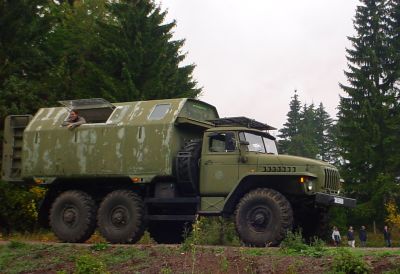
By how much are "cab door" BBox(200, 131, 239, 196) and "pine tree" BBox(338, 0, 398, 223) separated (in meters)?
25.3

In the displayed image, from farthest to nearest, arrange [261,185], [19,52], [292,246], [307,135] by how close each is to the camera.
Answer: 1. [307,135]
2. [19,52]
3. [261,185]
4. [292,246]

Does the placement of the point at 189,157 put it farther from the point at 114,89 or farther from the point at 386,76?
the point at 386,76

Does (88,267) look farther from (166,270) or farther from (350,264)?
(350,264)

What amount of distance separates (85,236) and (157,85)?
14889 mm

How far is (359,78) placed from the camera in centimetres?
3988

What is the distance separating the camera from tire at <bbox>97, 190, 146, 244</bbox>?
562 inches

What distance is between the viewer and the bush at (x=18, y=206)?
22391mm

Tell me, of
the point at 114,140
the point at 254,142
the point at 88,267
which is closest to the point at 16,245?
the point at 114,140

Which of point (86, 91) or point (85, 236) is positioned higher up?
point (86, 91)

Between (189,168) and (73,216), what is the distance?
3.58 m

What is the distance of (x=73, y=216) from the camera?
1507 cm

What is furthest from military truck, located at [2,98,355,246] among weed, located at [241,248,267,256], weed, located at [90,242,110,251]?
weed, located at [90,242,110,251]

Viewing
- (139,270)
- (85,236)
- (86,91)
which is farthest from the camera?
(86,91)

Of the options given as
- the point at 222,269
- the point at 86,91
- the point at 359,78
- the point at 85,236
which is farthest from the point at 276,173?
the point at 359,78
